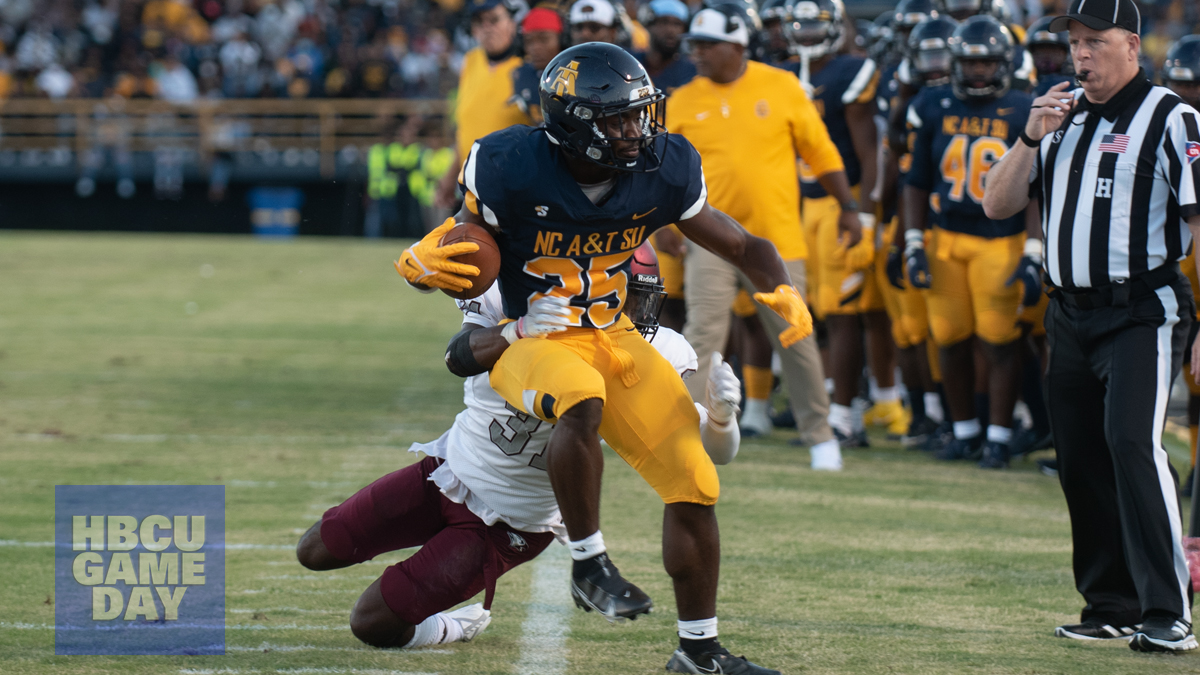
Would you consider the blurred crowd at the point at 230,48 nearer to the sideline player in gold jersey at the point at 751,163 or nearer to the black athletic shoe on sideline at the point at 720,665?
the sideline player in gold jersey at the point at 751,163

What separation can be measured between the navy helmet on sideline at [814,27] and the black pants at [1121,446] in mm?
3619

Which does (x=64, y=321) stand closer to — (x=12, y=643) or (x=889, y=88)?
(x=889, y=88)

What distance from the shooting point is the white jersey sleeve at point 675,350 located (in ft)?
12.7

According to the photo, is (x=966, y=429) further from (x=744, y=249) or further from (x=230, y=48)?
(x=230, y=48)

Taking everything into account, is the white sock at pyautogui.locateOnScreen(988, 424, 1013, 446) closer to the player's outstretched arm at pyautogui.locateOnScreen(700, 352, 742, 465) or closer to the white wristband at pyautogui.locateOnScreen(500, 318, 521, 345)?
the player's outstretched arm at pyautogui.locateOnScreen(700, 352, 742, 465)

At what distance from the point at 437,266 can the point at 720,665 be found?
121 cm

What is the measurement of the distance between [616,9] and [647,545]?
3634mm

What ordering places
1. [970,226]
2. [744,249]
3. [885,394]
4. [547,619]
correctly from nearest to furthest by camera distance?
[744,249] → [547,619] → [970,226] → [885,394]

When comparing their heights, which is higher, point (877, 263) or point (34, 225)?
point (877, 263)

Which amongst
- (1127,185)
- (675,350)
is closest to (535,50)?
(675,350)

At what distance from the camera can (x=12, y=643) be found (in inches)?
146

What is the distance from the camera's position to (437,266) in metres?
3.33

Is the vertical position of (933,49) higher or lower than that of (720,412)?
higher

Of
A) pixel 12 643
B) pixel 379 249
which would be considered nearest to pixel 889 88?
pixel 12 643
